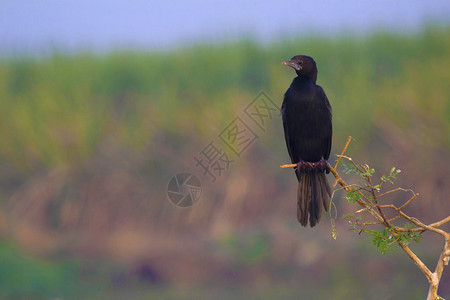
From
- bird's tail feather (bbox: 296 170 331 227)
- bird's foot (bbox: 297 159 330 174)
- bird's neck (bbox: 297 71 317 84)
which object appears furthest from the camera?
bird's neck (bbox: 297 71 317 84)

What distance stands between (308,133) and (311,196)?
53cm

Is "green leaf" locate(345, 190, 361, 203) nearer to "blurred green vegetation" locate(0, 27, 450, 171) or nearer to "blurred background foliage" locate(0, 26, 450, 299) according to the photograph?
"blurred background foliage" locate(0, 26, 450, 299)

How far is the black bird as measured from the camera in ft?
11.6

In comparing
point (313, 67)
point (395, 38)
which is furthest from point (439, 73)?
point (313, 67)

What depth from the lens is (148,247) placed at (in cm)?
887

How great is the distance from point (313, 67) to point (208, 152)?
194 inches

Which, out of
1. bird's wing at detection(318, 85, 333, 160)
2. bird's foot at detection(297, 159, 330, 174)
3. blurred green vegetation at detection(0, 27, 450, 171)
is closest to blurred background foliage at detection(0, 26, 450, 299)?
blurred green vegetation at detection(0, 27, 450, 171)

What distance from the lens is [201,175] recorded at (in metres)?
8.49

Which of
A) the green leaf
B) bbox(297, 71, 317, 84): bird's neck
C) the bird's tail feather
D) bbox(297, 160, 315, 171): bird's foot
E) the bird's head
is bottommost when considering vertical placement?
the bird's tail feather

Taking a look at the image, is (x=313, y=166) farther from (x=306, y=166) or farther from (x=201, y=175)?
(x=201, y=175)

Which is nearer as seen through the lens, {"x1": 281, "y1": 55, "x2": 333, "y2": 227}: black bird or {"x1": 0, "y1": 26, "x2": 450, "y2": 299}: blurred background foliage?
{"x1": 281, "y1": 55, "x2": 333, "y2": 227}: black bird

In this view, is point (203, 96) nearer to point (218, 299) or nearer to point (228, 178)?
point (228, 178)

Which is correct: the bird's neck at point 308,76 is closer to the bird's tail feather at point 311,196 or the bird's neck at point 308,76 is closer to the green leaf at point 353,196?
the bird's tail feather at point 311,196

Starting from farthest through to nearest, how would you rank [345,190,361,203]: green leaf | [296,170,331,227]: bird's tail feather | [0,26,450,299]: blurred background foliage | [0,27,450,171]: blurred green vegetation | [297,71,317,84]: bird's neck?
[0,27,450,171]: blurred green vegetation < [0,26,450,299]: blurred background foliage < [297,71,317,84]: bird's neck < [296,170,331,227]: bird's tail feather < [345,190,361,203]: green leaf
